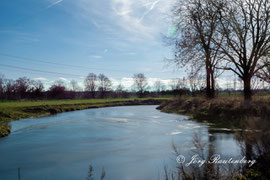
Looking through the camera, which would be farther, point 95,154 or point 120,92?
point 120,92

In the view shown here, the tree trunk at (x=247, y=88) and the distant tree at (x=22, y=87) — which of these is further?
the distant tree at (x=22, y=87)

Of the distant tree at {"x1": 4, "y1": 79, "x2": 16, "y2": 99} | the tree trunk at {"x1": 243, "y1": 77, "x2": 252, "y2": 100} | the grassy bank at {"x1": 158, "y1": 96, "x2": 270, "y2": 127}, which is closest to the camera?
the grassy bank at {"x1": 158, "y1": 96, "x2": 270, "y2": 127}

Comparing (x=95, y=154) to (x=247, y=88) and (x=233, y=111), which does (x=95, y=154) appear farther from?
(x=247, y=88)

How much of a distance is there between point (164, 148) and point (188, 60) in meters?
9.39

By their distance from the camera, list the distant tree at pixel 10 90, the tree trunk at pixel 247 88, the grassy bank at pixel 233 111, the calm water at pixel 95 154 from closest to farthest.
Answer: the calm water at pixel 95 154
the grassy bank at pixel 233 111
the tree trunk at pixel 247 88
the distant tree at pixel 10 90

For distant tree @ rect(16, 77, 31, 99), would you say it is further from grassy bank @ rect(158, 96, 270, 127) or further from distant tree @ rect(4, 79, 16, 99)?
grassy bank @ rect(158, 96, 270, 127)

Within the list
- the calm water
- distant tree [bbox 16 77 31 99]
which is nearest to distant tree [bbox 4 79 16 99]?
distant tree [bbox 16 77 31 99]

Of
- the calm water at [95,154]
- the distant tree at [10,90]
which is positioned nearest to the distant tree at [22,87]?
the distant tree at [10,90]

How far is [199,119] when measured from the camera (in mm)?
16797

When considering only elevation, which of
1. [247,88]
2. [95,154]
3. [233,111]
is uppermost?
[247,88]

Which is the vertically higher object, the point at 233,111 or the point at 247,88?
the point at 247,88

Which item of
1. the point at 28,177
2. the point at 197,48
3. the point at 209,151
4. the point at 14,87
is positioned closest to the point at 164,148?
the point at 209,151

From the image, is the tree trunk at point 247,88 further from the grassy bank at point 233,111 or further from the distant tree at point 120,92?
the distant tree at point 120,92

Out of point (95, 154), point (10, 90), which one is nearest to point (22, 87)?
point (10, 90)
